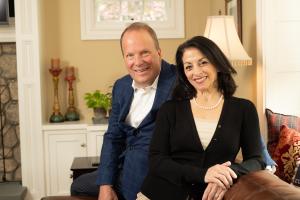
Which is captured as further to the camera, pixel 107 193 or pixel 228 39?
pixel 228 39

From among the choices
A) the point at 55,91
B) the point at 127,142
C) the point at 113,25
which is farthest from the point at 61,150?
the point at 127,142

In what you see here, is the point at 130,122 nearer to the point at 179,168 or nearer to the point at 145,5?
the point at 179,168

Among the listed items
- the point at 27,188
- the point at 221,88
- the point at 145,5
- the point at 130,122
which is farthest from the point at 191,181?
the point at 145,5

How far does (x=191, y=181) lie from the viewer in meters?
1.56

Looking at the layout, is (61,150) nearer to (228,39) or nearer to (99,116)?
(99,116)

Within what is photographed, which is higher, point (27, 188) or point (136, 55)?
point (136, 55)

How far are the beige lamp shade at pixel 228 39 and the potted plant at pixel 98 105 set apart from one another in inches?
53.6

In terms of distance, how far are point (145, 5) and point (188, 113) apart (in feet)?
8.89

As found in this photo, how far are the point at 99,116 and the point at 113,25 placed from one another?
88 centimetres

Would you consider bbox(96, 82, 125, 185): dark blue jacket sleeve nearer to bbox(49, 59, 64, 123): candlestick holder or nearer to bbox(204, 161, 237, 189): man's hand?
bbox(204, 161, 237, 189): man's hand

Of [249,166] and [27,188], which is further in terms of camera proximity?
[27,188]

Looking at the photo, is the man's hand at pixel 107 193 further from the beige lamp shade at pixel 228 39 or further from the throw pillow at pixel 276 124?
the beige lamp shade at pixel 228 39

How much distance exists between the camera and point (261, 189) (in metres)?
1.27

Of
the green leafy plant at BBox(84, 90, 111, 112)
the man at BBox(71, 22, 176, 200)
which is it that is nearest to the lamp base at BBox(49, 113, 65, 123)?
the green leafy plant at BBox(84, 90, 111, 112)
